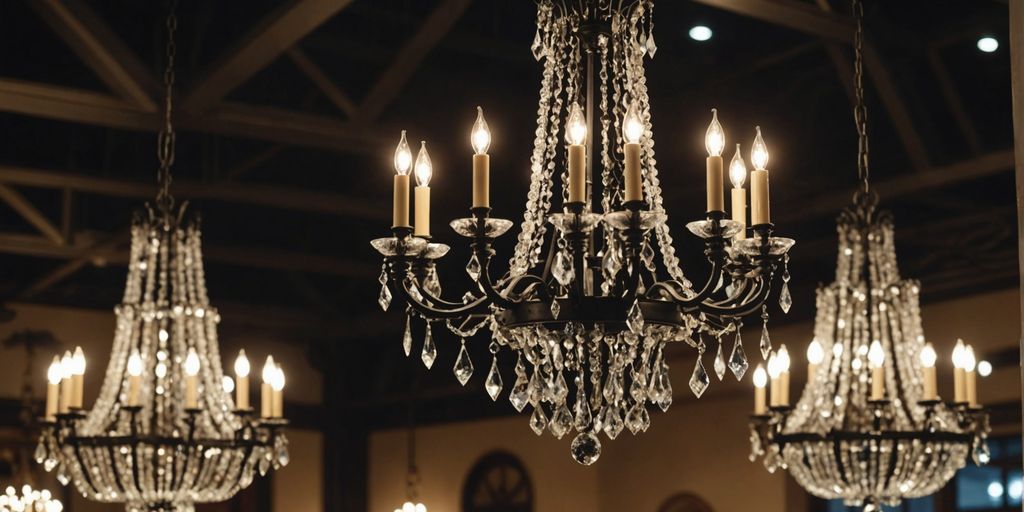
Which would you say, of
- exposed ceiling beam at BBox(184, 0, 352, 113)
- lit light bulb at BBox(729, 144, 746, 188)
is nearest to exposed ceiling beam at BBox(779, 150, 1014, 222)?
exposed ceiling beam at BBox(184, 0, 352, 113)

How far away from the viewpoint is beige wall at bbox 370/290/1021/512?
9516 millimetres

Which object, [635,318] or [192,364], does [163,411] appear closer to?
[192,364]

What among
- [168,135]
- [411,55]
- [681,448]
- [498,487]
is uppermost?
[411,55]

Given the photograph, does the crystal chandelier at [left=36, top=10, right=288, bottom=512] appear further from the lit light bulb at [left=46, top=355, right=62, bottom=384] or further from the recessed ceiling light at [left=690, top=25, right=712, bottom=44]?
the recessed ceiling light at [left=690, top=25, right=712, bottom=44]

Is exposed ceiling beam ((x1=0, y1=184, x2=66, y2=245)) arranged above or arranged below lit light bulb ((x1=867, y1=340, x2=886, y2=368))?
above

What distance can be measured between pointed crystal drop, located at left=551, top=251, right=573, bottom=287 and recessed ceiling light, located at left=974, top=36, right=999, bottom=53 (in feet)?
15.5

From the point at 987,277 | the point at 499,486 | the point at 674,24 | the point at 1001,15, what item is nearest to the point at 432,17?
the point at 674,24

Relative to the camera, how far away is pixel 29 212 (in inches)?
386

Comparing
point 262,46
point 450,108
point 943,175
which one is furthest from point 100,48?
point 943,175

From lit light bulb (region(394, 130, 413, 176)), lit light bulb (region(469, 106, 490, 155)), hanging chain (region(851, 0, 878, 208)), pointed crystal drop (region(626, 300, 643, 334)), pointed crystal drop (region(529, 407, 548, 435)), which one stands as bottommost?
pointed crystal drop (region(529, 407, 548, 435))

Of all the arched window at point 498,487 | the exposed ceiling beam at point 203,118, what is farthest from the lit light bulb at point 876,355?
the arched window at point 498,487

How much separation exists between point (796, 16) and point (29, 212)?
526 cm

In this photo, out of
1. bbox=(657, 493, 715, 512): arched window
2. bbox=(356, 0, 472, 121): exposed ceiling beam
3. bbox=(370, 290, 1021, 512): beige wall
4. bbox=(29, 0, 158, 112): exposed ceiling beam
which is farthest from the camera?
bbox=(657, 493, 715, 512): arched window

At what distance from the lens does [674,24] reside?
26.3 feet
